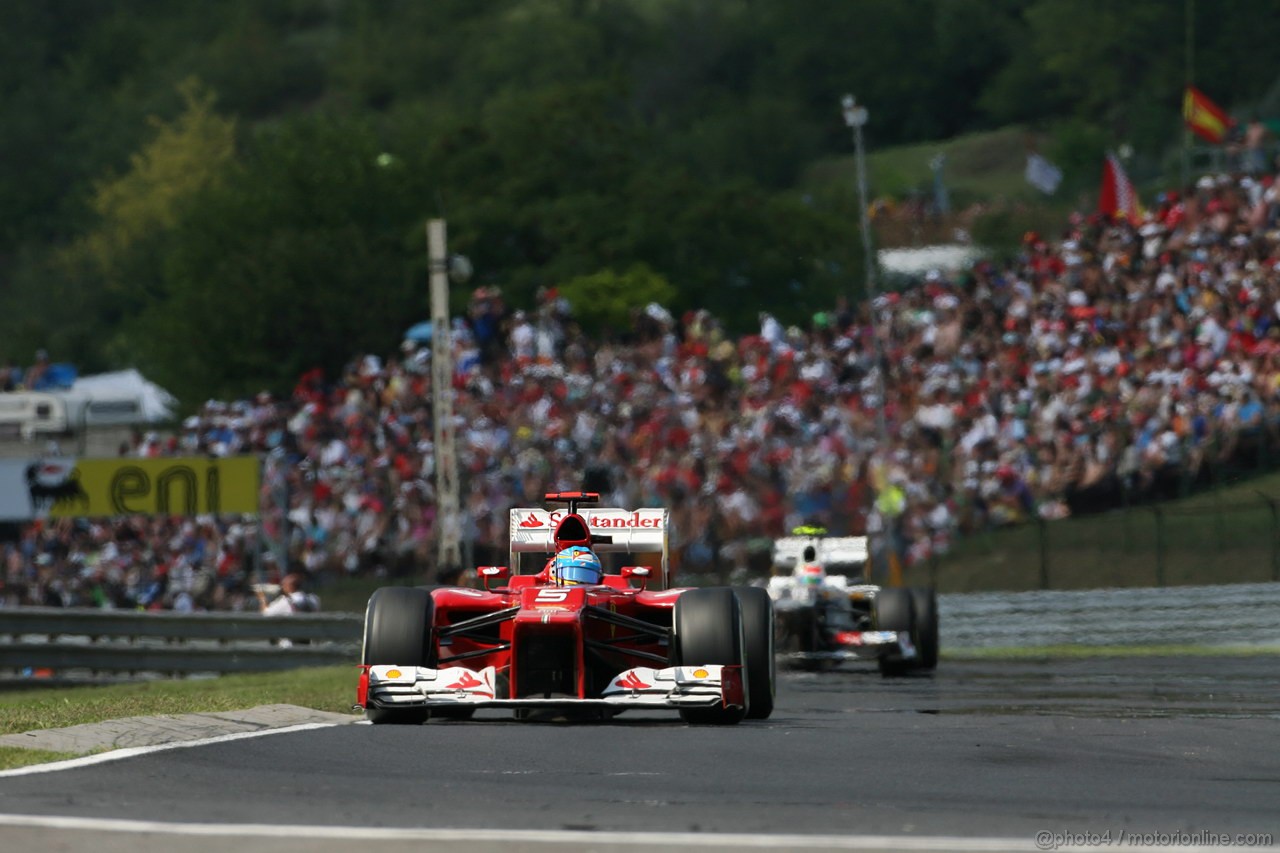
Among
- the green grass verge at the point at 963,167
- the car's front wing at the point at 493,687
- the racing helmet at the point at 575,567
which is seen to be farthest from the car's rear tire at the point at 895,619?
the green grass verge at the point at 963,167

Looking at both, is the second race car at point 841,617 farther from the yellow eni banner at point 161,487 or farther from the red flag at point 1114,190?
the red flag at point 1114,190

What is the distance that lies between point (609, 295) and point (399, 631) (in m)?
46.7

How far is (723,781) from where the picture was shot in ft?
31.2

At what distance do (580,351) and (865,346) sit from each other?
200 inches

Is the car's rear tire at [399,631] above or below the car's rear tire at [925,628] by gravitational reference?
above

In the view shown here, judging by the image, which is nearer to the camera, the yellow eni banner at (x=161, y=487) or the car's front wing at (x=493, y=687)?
the car's front wing at (x=493, y=687)

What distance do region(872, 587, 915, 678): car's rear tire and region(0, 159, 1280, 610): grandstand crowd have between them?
6.77 metres

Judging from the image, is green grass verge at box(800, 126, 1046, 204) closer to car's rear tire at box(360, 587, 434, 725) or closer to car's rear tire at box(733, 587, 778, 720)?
car's rear tire at box(733, 587, 778, 720)

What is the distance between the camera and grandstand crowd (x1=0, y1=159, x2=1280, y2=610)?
28.7 metres

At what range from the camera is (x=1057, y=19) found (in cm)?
9850

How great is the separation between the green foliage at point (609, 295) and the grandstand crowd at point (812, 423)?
17428 mm

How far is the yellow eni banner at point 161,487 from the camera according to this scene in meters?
32.5

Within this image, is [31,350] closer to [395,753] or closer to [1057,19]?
[1057,19]

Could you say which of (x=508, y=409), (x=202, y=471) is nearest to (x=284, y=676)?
(x=202, y=471)
